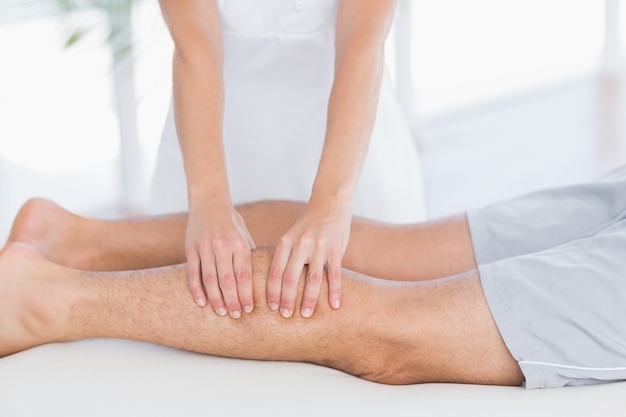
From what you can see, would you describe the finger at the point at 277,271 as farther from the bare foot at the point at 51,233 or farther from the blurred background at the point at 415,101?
the blurred background at the point at 415,101

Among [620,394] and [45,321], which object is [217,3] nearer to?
[45,321]

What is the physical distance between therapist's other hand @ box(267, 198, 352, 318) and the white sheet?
0.12 m

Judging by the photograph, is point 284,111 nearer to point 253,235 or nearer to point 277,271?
point 253,235

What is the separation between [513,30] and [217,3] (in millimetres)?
3694

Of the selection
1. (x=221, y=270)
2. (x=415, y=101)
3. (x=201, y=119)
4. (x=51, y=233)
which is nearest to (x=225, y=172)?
(x=201, y=119)

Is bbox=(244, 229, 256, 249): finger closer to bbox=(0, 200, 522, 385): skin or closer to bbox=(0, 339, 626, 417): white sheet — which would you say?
bbox=(0, 200, 522, 385): skin

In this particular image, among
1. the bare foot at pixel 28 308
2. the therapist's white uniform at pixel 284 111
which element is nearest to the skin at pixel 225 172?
the therapist's white uniform at pixel 284 111

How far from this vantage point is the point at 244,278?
1711mm

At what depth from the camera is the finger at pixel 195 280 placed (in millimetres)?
1730

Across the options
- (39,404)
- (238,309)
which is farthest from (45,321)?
(238,309)

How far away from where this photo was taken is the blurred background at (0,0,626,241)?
3.65 m

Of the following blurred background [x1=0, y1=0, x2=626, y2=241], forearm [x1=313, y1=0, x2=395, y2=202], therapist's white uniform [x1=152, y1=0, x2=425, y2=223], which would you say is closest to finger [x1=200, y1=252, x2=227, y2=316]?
forearm [x1=313, y1=0, x2=395, y2=202]

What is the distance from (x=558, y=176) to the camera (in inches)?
161

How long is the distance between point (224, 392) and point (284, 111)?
2.80 ft
